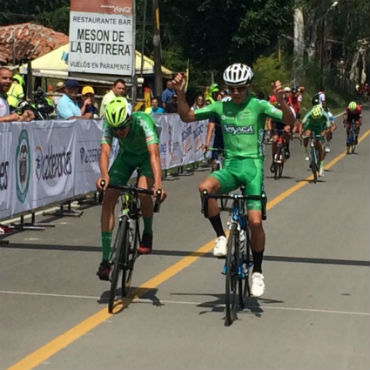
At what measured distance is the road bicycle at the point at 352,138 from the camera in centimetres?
3409

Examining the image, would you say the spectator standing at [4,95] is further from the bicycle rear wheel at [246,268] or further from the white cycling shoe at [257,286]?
the white cycling shoe at [257,286]

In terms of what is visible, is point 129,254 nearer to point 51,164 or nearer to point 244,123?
point 244,123

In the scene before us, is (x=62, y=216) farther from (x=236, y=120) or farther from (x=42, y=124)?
(x=236, y=120)

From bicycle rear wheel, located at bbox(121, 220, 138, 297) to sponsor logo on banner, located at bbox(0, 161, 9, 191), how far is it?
173 inches

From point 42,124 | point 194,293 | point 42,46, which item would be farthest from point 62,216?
point 42,46

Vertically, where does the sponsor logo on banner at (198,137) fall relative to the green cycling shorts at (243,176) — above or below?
below

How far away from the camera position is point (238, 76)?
9.45 meters

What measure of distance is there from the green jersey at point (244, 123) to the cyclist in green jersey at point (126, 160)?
0.51m

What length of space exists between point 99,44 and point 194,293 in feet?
44.3

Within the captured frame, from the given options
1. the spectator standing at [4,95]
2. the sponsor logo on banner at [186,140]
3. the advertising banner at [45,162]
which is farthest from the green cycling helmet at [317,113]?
the spectator standing at [4,95]

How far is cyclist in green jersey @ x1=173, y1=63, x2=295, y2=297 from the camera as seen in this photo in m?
9.35

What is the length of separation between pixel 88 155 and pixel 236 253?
30.6 ft

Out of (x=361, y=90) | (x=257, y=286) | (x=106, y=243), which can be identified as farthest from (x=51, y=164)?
(x=361, y=90)

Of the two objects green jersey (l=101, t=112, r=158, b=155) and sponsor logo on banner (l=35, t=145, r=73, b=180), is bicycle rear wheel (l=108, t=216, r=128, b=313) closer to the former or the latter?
green jersey (l=101, t=112, r=158, b=155)
